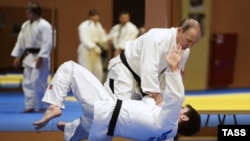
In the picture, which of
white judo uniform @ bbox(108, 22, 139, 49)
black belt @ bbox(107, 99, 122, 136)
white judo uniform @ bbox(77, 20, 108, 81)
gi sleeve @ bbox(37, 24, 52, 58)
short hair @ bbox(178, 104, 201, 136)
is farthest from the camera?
white judo uniform @ bbox(108, 22, 139, 49)

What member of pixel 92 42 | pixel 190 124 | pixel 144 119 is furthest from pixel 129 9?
pixel 144 119

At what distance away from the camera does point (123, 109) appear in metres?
3.65

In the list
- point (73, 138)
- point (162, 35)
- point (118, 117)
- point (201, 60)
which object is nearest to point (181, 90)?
point (118, 117)

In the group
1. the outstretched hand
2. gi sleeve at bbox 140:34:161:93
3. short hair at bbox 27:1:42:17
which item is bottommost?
gi sleeve at bbox 140:34:161:93

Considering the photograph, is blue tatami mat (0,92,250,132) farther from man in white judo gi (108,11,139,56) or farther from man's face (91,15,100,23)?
man in white judo gi (108,11,139,56)

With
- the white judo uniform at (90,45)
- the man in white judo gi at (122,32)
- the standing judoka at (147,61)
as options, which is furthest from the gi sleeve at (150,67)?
the man in white judo gi at (122,32)

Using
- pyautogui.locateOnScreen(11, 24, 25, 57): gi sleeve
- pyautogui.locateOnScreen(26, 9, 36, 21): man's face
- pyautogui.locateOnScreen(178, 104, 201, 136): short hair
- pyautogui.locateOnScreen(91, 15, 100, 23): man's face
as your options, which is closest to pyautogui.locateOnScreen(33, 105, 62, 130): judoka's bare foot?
pyautogui.locateOnScreen(178, 104, 201, 136): short hair

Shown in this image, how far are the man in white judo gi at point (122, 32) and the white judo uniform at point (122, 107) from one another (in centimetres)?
423

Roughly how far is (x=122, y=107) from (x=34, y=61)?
3016 mm

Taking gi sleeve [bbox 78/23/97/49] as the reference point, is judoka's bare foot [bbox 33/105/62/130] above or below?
below

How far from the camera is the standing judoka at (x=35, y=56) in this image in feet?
20.6

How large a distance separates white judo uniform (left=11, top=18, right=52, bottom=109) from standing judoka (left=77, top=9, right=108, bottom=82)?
4.15ft

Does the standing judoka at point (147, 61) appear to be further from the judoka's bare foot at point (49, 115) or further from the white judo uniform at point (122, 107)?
the judoka's bare foot at point (49, 115)

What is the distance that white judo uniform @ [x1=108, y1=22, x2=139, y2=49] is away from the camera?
27.0 ft
